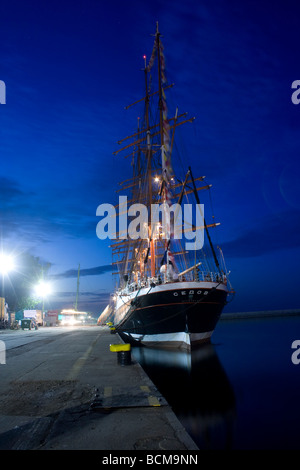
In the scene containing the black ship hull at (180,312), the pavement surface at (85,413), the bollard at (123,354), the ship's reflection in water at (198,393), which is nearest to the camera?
the pavement surface at (85,413)

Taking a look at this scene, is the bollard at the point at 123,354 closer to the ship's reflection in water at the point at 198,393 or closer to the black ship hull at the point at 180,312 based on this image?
the ship's reflection in water at the point at 198,393

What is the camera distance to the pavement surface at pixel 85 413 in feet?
14.3

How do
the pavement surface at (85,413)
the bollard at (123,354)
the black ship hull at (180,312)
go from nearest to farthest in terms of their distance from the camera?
the pavement surface at (85,413)
the bollard at (123,354)
the black ship hull at (180,312)

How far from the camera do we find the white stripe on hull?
78.3 feet

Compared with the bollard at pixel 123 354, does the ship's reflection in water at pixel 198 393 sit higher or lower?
lower

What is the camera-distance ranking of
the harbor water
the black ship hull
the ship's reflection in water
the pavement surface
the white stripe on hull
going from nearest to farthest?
the pavement surface, the harbor water, the ship's reflection in water, the black ship hull, the white stripe on hull

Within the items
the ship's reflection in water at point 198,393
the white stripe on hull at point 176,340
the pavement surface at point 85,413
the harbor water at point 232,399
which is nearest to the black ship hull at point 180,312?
the white stripe on hull at point 176,340

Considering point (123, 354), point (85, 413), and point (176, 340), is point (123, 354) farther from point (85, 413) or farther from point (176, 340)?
point (176, 340)

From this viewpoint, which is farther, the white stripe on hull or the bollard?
the white stripe on hull

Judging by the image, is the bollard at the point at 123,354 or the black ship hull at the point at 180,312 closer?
the bollard at the point at 123,354

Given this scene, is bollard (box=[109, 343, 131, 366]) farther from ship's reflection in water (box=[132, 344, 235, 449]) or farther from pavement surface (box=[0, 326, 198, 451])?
ship's reflection in water (box=[132, 344, 235, 449])

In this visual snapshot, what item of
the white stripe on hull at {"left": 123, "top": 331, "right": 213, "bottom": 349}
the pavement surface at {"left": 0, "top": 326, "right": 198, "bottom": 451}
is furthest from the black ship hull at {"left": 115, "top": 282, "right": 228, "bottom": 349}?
the pavement surface at {"left": 0, "top": 326, "right": 198, "bottom": 451}

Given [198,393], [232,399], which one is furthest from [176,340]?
[232,399]

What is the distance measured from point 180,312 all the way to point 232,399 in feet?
40.1
